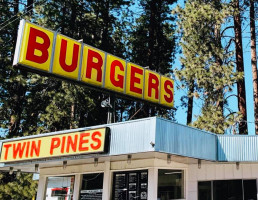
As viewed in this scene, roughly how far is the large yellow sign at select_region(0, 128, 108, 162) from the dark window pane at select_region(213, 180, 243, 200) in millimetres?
4121

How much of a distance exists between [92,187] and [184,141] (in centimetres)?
412

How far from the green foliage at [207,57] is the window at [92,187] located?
890 centimetres

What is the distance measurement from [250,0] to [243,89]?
567 cm

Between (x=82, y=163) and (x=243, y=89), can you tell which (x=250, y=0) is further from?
(x=82, y=163)

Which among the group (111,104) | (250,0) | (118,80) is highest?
(250,0)

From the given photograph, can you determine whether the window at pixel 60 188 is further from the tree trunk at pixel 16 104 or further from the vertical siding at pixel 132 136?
the tree trunk at pixel 16 104

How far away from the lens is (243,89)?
74.3ft

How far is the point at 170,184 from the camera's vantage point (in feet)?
38.9

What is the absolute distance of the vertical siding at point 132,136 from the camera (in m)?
10.0

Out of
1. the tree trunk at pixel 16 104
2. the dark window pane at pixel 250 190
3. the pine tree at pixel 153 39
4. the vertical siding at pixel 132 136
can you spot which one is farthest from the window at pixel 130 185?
the pine tree at pixel 153 39

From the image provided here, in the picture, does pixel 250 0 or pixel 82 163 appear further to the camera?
pixel 250 0

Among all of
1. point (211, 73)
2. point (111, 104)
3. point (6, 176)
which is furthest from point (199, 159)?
point (6, 176)

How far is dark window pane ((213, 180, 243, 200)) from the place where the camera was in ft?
38.9

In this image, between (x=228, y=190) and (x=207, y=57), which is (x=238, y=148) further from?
(x=207, y=57)
